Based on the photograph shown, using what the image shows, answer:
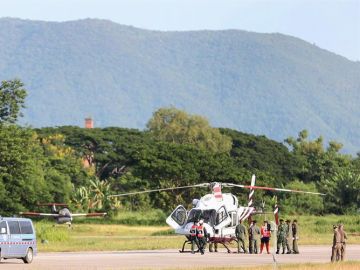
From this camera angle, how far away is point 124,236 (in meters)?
77.2

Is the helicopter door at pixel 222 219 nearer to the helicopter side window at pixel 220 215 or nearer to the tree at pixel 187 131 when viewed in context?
the helicopter side window at pixel 220 215

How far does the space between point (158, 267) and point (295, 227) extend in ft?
43.7

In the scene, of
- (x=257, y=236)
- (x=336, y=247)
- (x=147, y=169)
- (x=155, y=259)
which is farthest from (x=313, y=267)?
→ (x=147, y=169)

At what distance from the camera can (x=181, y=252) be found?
170 ft

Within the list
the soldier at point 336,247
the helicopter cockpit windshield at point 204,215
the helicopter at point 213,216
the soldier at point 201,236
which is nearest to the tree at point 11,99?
the helicopter at point 213,216

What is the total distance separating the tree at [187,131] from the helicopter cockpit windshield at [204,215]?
3964 inches

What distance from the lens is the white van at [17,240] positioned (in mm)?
40625

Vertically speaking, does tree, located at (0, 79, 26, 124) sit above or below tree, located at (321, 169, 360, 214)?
above

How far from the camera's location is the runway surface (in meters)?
39.9

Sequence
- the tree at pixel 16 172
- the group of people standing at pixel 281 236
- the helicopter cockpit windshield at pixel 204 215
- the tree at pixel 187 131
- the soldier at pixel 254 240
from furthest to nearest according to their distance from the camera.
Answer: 1. the tree at pixel 187 131
2. the tree at pixel 16 172
3. the helicopter cockpit windshield at pixel 204 215
4. the soldier at pixel 254 240
5. the group of people standing at pixel 281 236

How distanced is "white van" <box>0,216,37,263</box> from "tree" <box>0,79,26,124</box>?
173ft

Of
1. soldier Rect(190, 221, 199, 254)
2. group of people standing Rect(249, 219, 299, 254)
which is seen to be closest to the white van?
soldier Rect(190, 221, 199, 254)

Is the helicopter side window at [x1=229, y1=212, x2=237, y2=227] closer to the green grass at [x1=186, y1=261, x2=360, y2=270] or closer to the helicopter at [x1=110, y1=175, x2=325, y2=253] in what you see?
the helicopter at [x1=110, y1=175, x2=325, y2=253]

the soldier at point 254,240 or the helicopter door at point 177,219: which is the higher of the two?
the helicopter door at point 177,219
